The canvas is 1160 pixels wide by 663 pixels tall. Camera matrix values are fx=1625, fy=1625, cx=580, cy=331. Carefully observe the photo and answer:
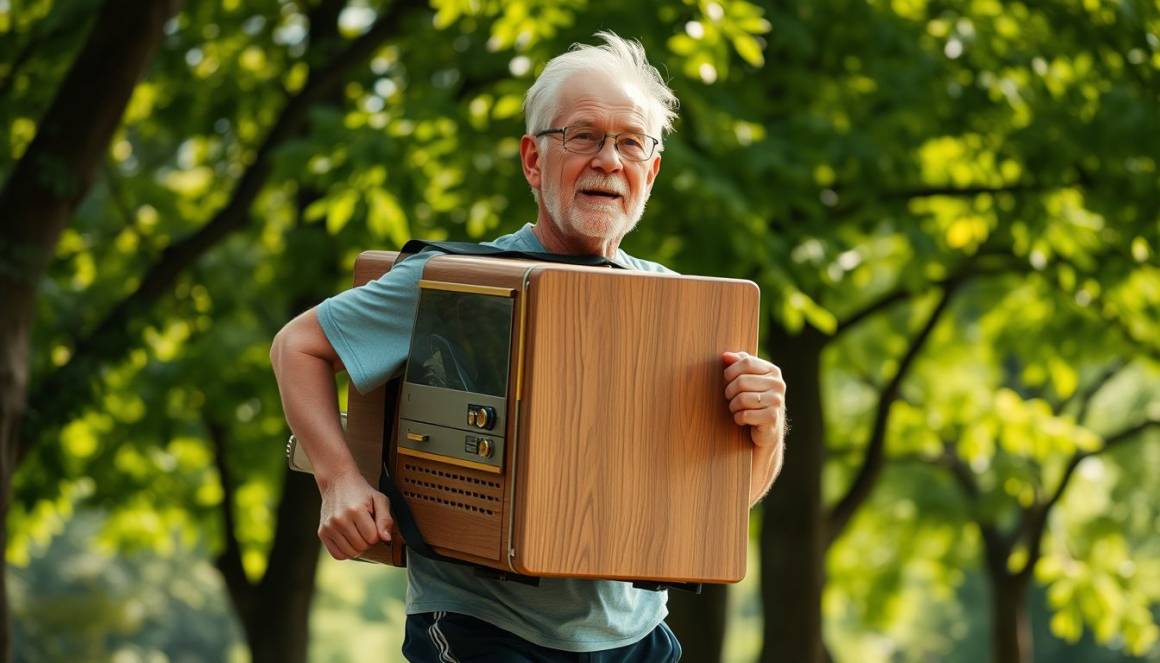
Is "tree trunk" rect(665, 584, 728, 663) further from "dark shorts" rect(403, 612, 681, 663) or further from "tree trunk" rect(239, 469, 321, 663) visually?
"dark shorts" rect(403, 612, 681, 663)

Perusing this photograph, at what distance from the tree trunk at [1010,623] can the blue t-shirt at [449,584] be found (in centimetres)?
1122

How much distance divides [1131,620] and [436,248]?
1034cm

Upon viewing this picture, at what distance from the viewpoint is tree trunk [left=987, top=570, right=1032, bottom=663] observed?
13625mm

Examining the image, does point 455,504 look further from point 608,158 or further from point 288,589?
point 288,589

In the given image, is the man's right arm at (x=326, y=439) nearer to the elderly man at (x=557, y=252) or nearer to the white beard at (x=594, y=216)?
the elderly man at (x=557, y=252)

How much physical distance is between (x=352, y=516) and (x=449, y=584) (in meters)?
0.35

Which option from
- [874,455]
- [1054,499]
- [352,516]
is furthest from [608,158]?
[1054,499]

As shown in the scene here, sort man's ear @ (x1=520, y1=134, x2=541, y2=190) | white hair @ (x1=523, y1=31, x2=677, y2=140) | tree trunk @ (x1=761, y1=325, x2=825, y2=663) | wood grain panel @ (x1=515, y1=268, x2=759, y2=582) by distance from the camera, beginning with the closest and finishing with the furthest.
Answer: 1. wood grain panel @ (x1=515, y1=268, x2=759, y2=582)
2. white hair @ (x1=523, y1=31, x2=677, y2=140)
3. man's ear @ (x1=520, y1=134, x2=541, y2=190)
4. tree trunk @ (x1=761, y1=325, x2=825, y2=663)

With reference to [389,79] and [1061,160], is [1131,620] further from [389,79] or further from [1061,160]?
[389,79]

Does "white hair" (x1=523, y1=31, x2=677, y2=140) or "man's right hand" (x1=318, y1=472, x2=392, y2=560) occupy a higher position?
"white hair" (x1=523, y1=31, x2=677, y2=140)

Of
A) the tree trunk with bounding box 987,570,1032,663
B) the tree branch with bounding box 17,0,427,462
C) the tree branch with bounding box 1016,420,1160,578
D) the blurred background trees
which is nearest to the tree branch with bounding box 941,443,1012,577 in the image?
the blurred background trees

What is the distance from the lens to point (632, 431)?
→ 2.86 meters

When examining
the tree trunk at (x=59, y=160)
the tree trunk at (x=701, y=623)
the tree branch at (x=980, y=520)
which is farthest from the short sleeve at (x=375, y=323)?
the tree branch at (x=980, y=520)

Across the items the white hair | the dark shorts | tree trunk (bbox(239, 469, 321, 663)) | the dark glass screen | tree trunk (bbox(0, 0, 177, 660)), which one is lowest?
tree trunk (bbox(239, 469, 321, 663))
